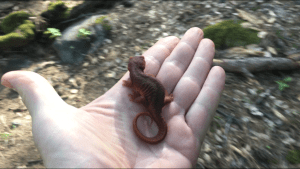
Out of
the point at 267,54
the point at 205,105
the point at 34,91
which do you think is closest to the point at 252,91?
the point at 267,54

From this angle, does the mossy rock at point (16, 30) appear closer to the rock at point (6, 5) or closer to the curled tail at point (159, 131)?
the rock at point (6, 5)

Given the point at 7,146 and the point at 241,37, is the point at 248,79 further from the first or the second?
the point at 7,146

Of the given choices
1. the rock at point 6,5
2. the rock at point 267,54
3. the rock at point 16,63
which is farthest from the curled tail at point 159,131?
the rock at point 6,5

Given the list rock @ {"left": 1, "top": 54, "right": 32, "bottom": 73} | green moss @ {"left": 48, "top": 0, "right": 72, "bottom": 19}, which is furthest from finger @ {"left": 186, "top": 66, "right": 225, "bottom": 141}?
green moss @ {"left": 48, "top": 0, "right": 72, "bottom": 19}

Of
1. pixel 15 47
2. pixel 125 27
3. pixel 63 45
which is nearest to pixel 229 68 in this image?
pixel 125 27

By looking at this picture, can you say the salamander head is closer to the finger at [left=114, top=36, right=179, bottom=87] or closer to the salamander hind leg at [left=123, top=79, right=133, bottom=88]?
the finger at [left=114, top=36, right=179, bottom=87]

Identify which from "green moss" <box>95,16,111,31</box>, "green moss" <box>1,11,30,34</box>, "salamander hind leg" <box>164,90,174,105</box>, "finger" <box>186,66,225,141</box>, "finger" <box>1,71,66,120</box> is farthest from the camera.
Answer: "green moss" <box>95,16,111,31</box>
